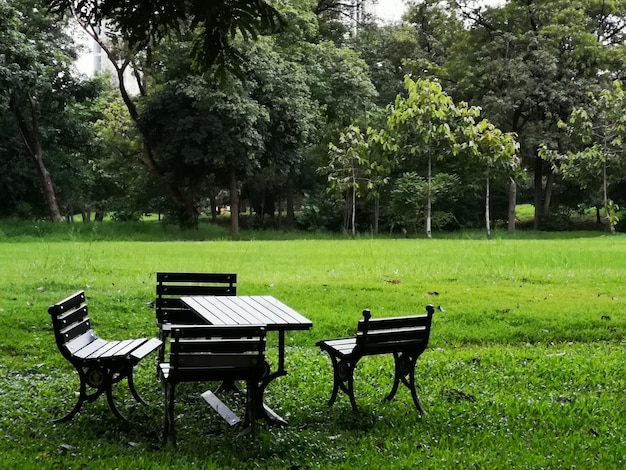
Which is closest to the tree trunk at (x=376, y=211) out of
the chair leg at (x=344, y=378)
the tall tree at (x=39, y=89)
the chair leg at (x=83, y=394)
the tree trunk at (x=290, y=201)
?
the tree trunk at (x=290, y=201)

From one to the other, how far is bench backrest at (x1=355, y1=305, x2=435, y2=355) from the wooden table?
44 centimetres

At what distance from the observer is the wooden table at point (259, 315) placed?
482 cm

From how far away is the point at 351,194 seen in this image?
35156mm

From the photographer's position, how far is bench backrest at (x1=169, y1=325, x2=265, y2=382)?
4.33 metres

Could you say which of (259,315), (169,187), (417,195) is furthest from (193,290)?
(169,187)

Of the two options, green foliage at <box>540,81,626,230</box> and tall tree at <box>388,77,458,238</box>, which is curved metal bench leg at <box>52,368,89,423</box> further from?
green foliage at <box>540,81,626,230</box>

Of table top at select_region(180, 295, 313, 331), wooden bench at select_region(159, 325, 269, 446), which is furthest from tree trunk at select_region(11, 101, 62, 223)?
wooden bench at select_region(159, 325, 269, 446)

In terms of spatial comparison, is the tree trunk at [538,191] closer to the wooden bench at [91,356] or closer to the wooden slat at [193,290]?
the wooden slat at [193,290]

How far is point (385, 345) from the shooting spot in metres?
5.11

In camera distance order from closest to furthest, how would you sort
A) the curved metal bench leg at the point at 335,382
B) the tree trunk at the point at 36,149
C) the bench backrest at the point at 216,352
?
the bench backrest at the point at 216,352 < the curved metal bench leg at the point at 335,382 < the tree trunk at the point at 36,149

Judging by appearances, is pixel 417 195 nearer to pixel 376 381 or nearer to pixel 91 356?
pixel 376 381

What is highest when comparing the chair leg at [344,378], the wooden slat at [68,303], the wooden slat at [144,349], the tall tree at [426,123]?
the tall tree at [426,123]

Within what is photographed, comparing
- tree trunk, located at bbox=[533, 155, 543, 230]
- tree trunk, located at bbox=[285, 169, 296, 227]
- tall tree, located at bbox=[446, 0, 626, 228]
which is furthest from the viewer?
tree trunk, located at bbox=[285, 169, 296, 227]

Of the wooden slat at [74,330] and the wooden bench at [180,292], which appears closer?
the wooden slat at [74,330]
